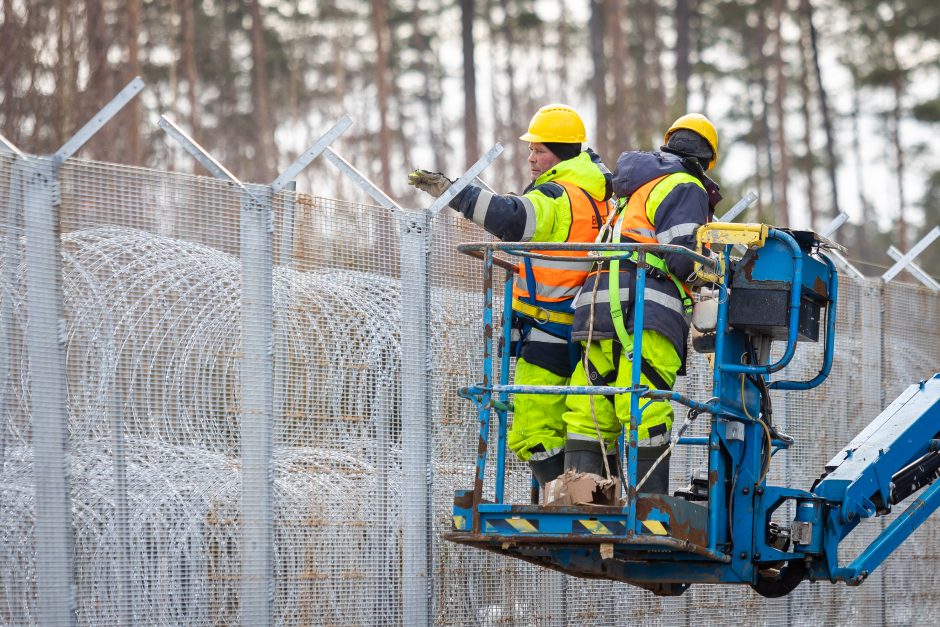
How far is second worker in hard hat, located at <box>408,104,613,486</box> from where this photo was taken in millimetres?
6562

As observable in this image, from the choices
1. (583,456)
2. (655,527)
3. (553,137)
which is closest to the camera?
(655,527)

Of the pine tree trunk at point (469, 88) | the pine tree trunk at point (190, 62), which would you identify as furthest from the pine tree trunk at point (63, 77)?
the pine tree trunk at point (469, 88)

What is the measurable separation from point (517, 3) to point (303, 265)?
110ft

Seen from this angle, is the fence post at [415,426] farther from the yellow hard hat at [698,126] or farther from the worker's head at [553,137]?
the yellow hard hat at [698,126]

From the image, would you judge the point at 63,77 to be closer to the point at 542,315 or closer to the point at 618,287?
the point at 542,315

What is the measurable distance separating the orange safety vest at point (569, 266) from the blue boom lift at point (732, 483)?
180 mm

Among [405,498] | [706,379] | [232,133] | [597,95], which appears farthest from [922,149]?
[405,498]

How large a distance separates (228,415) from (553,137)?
6.94 ft

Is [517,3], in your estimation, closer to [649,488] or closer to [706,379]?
[706,379]

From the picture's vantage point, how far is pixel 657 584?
21.6 ft

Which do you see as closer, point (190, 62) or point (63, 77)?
point (63, 77)

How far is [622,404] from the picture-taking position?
6.06 meters

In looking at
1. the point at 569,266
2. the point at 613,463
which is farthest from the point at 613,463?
the point at 569,266

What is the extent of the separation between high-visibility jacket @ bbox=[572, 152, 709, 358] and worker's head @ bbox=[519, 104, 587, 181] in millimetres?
582
